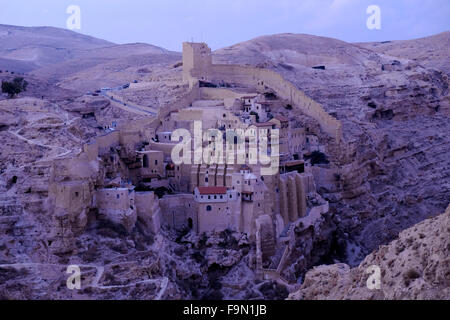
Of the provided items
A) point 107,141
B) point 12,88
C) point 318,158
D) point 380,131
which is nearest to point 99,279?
point 107,141

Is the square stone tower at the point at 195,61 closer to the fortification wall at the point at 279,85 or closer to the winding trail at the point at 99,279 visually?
the fortification wall at the point at 279,85

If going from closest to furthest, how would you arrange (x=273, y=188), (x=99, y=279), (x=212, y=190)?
(x=99, y=279) → (x=212, y=190) → (x=273, y=188)

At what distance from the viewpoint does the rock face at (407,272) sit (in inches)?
364

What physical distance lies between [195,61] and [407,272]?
106ft

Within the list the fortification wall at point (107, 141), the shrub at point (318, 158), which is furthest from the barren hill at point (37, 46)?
the shrub at point (318, 158)

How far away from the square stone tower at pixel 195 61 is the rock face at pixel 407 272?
2975 centimetres

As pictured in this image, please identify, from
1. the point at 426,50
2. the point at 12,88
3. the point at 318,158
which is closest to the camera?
the point at 318,158

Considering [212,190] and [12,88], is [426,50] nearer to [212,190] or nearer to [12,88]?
[212,190]

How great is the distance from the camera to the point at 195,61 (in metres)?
40.5

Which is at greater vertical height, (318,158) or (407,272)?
(407,272)

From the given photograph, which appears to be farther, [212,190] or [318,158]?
[318,158]
